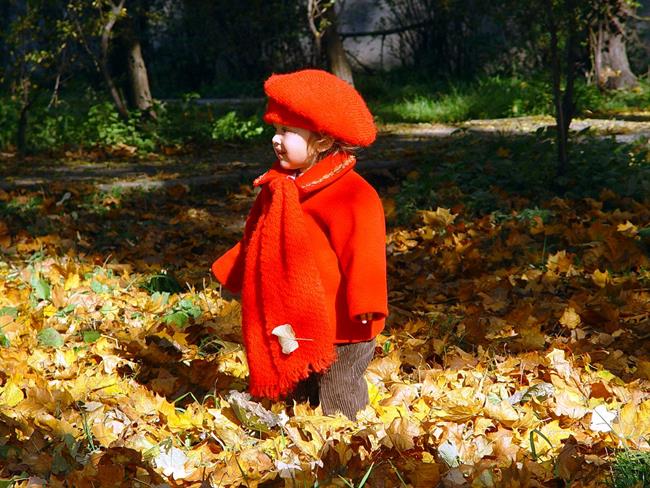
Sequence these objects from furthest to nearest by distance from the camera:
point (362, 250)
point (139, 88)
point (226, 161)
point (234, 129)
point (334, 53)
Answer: point (334, 53)
point (139, 88)
point (234, 129)
point (226, 161)
point (362, 250)

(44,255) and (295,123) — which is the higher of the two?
(295,123)

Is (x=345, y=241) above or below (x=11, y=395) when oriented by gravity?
above

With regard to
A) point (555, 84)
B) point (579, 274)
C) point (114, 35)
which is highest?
point (114, 35)

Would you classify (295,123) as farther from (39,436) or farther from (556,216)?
(556,216)

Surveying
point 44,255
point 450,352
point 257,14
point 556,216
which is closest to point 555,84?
point 556,216

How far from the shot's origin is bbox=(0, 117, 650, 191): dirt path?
773cm

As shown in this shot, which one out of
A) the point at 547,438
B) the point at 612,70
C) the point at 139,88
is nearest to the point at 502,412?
the point at 547,438

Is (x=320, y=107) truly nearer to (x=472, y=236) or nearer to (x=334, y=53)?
(x=472, y=236)

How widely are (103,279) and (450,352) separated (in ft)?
6.55

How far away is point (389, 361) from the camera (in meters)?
3.45

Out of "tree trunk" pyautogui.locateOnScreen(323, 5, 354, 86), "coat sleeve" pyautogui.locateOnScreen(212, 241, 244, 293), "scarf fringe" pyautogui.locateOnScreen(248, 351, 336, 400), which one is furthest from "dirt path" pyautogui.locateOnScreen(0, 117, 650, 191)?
"scarf fringe" pyautogui.locateOnScreen(248, 351, 336, 400)

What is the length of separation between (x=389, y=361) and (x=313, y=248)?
0.88m

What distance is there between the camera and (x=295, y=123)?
2766mm

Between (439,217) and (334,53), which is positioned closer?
(439,217)
